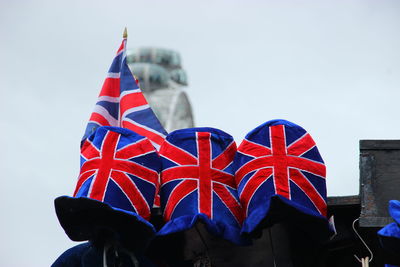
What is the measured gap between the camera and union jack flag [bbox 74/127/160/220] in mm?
12586

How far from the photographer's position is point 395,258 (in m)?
11.6

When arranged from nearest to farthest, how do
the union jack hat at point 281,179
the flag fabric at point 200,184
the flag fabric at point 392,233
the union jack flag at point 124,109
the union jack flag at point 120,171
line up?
the flag fabric at point 392,233 < the union jack hat at point 281,179 < the flag fabric at point 200,184 < the union jack flag at point 120,171 < the union jack flag at point 124,109

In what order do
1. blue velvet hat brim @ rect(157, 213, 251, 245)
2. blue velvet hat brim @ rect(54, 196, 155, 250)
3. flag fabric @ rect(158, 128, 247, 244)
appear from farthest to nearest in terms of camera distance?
1. blue velvet hat brim @ rect(54, 196, 155, 250)
2. flag fabric @ rect(158, 128, 247, 244)
3. blue velvet hat brim @ rect(157, 213, 251, 245)

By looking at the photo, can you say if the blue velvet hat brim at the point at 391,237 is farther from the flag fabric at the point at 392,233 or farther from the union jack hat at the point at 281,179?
the union jack hat at the point at 281,179

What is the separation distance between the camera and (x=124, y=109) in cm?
1557

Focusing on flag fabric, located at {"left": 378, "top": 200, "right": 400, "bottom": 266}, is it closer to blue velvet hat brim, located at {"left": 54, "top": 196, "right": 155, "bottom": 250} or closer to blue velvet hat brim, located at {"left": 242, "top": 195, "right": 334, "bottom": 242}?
blue velvet hat brim, located at {"left": 242, "top": 195, "right": 334, "bottom": 242}

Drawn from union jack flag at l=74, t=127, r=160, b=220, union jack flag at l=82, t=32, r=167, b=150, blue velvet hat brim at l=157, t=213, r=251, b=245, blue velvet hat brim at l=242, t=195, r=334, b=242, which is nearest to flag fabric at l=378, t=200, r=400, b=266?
blue velvet hat brim at l=242, t=195, r=334, b=242

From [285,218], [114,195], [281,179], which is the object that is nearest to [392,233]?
[285,218]

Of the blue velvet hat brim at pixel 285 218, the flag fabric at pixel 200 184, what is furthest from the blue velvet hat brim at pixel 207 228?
the blue velvet hat brim at pixel 285 218

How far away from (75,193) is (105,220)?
55cm

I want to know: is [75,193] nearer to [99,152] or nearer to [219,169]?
[99,152]

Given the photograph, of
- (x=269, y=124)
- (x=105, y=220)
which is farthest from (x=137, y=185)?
(x=269, y=124)

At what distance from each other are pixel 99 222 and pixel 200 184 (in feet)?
3.97

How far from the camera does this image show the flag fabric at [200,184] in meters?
12.3
